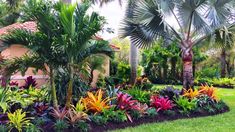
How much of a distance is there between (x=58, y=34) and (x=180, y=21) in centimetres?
581

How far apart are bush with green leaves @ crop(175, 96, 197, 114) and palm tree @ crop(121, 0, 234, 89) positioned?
72.9 inches

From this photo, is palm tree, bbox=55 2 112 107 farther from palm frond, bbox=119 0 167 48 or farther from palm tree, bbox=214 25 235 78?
palm tree, bbox=214 25 235 78

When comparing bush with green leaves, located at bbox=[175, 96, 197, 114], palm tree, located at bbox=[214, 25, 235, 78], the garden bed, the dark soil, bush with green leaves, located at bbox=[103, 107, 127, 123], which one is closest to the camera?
the dark soil

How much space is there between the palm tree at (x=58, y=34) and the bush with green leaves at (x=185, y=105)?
384 cm

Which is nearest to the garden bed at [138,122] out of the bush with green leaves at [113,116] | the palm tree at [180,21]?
the bush with green leaves at [113,116]

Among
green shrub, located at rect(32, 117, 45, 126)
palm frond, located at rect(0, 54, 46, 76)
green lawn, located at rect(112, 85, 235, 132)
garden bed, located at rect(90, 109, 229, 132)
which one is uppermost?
palm frond, located at rect(0, 54, 46, 76)

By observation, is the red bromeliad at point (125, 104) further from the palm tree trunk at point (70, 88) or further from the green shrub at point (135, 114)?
the palm tree trunk at point (70, 88)

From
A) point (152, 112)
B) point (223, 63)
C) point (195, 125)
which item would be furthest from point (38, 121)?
point (223, 63)

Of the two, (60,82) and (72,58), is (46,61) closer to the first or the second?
(72,58)

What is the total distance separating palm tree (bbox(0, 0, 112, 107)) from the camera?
24.1 feet

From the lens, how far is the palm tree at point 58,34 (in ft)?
24.1

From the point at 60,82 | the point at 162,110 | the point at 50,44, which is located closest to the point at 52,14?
the point at 50,44

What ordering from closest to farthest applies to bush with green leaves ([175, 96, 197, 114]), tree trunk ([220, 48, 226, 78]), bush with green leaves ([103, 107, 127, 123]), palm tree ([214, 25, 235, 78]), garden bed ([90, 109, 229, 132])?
garden bed ([90, 109, 229, 132]) → bush with green leaves ([103, 107, 127, 123]) → bush with green leaves ([175, 96, 197, 114]) → palm tree ([214, 25, 235, 78]) → tree trunk ([220, 48, 226, 78])

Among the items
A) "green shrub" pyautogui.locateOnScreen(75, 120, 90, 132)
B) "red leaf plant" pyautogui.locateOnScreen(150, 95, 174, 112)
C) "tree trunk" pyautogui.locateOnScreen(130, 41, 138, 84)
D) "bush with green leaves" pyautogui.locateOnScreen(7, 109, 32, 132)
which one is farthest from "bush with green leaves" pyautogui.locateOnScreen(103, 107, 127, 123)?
"tree trunk" pyautogui.locateOnScreen(130, 41, 138, 84)
